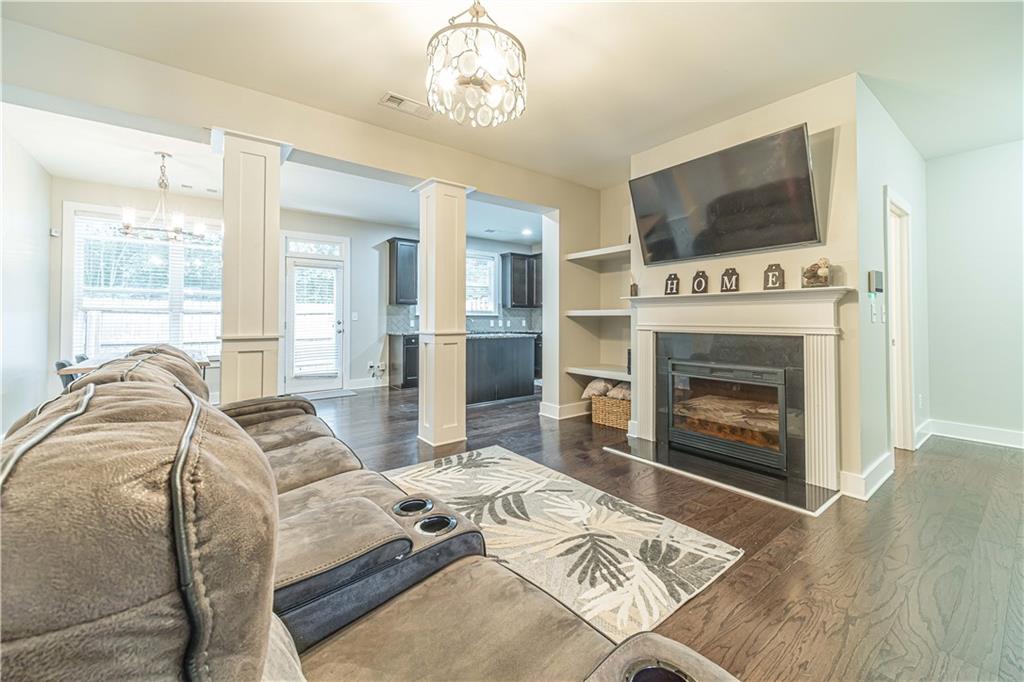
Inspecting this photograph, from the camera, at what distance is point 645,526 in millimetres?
2141

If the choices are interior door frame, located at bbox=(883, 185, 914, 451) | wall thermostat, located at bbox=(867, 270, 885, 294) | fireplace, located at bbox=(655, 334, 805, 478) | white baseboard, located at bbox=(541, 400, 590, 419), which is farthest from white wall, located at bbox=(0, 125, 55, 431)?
interior door frame, located at bbox=(883, 185, 914, 451)

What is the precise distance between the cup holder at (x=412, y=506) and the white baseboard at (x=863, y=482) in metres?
2.70

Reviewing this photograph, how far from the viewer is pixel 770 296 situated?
110 inches

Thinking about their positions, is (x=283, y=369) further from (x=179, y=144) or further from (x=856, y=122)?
(x=856, y=122)

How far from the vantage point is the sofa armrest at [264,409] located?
7.05 feet

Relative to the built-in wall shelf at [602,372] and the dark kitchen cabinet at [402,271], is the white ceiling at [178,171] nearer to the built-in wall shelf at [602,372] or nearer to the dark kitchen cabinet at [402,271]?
the dark kitchen cabinet at [402,271]

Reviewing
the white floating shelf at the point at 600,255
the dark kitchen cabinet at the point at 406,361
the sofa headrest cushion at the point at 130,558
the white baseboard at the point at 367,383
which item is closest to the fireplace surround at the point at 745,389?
the white floating shelf at the point at 600,255

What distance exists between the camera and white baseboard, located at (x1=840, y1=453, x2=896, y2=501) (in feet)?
8.19

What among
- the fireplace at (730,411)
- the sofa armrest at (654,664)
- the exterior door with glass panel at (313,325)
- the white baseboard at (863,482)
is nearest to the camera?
the sofa armrest at (654,664)

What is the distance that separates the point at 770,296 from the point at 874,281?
0.59 metres

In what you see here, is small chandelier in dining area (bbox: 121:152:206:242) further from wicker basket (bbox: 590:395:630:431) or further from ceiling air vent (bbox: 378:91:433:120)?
wicker basket (bbox: 590:395:630:431)

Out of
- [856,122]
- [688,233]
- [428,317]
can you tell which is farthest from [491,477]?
[856,122]

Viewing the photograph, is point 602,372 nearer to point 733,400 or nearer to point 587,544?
point 733,400

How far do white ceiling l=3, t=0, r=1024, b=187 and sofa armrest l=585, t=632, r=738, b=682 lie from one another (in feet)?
8.25
